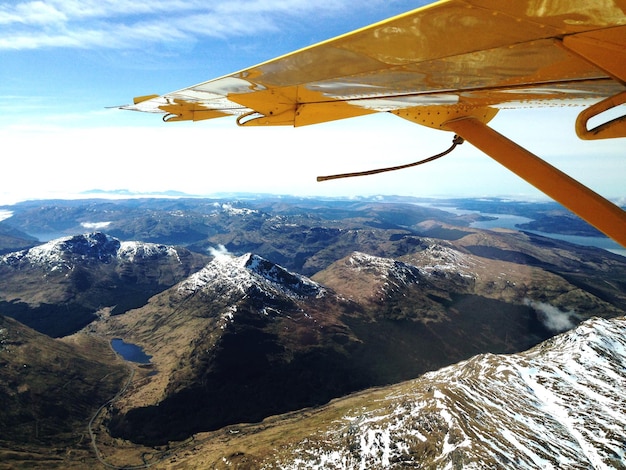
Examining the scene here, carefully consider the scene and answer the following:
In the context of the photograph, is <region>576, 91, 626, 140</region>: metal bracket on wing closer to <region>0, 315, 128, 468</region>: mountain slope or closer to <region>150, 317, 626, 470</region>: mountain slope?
<region>150, 317, 626, 470</region>: mountain slope

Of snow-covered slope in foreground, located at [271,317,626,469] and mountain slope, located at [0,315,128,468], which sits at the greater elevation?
snow-covered slope in foreground, located at [271,317,626,469]

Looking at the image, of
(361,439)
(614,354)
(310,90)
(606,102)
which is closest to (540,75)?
→ (606,102)

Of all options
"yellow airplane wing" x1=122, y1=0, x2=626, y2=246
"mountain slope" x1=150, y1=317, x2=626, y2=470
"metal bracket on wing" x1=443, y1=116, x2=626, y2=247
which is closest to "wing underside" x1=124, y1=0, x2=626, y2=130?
"yellow airplane wing" x1=122, y1=0, x2=626, y2=246

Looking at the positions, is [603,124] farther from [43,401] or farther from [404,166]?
[43,401]

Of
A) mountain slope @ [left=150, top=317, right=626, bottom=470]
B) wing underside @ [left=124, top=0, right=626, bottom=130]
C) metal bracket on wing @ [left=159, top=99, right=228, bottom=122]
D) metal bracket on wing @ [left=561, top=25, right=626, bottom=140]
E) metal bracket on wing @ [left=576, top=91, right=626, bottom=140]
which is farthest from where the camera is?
mountain slope @ [left=150, top=317, right=626, bottom=470]

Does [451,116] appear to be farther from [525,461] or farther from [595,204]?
[525,461]

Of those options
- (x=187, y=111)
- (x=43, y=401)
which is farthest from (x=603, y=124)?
(x=43, y=401)

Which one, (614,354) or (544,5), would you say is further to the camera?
(614,354)
